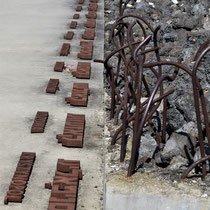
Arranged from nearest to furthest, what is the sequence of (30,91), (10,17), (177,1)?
(30,91)
(10,17)
(177,1)

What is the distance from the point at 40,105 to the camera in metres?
7.29

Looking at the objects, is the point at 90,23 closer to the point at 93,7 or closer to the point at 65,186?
the point at 93,7

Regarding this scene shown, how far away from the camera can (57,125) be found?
22.0 feet

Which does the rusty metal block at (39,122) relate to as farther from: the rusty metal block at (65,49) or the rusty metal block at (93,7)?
the rusty metal block at (93,7)

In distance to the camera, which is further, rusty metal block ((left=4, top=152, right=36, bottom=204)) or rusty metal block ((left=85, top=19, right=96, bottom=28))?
rusty metal block ((left=85, top=19, right=96, bottom=28))

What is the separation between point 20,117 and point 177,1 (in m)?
7.25

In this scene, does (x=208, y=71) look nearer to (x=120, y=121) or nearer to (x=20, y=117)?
(x=120, y=121)

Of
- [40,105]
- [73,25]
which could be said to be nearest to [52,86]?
[40,105]

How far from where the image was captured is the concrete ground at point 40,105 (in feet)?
17.9

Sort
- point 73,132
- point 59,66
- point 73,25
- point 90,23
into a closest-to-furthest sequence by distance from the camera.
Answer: point 73,132 → point 59,66 → point 73,25 → point 90,23

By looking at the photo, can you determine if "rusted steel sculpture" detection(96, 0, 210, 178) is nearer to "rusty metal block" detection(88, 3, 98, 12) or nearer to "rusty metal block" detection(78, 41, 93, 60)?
"rusty metal block" detection(78, 41, 93, 60)

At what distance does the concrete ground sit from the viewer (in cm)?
546

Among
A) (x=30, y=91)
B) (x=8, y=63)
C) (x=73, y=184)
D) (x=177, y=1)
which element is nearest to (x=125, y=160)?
(x=73, y=184)

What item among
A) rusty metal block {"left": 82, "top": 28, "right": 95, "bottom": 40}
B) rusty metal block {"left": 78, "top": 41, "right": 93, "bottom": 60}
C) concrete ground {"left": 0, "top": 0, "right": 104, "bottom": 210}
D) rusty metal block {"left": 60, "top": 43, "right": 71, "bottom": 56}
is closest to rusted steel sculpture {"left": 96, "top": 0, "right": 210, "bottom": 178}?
concrete ground {"left": 0, "top": 0, "right": 104, "bottom": 210}
